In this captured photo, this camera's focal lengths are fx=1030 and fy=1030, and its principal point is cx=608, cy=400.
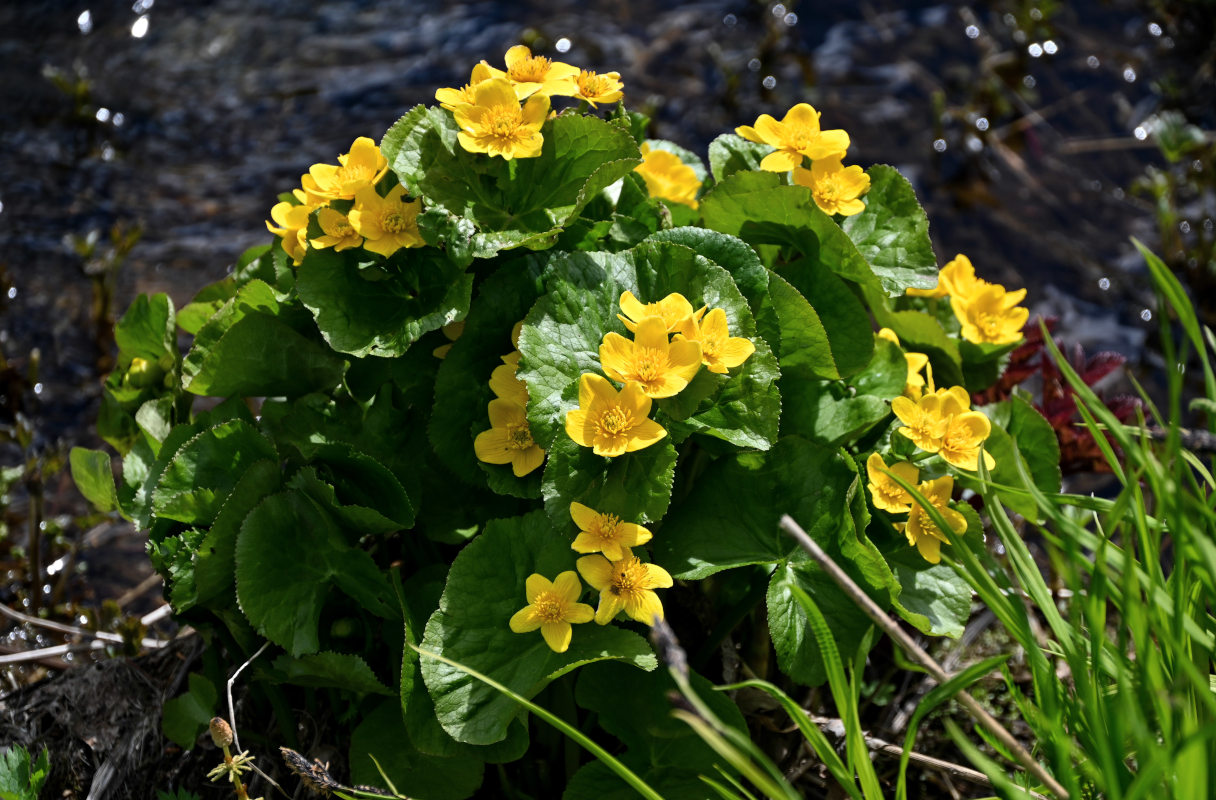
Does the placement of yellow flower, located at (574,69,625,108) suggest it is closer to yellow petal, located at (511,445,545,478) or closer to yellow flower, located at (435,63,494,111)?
yellow flower, located at (435,63,494,111)

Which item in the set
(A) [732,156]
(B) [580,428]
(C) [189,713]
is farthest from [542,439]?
(C) [189,713]

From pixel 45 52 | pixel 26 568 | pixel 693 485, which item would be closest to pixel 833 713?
pixel 693 485

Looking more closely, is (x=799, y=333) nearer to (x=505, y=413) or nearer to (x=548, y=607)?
(x=505, y=413)

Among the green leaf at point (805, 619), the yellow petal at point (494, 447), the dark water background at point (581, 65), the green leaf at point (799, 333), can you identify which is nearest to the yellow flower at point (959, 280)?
the green leaf at point (799, 333)

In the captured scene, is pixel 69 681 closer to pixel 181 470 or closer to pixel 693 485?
pixel 181 470

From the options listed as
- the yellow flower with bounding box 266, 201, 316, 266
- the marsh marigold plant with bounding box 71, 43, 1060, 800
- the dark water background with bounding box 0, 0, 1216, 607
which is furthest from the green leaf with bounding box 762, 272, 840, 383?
the dark water background with bounding box 0, 0, 1216, 607
